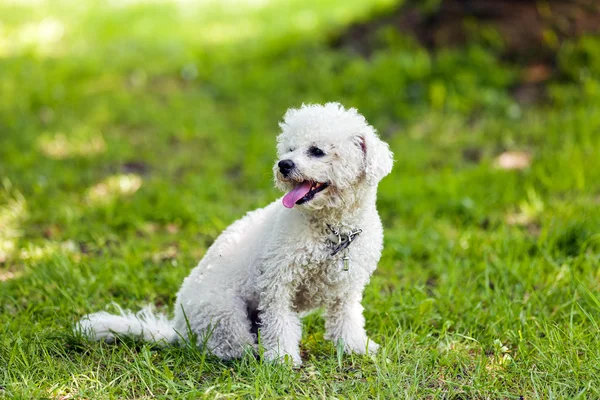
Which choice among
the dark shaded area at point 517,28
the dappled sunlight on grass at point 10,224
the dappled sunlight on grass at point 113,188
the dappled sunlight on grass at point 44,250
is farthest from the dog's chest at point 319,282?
the dark shaded area at point 517,28

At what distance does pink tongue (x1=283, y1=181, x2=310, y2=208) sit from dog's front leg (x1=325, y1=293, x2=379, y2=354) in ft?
2.06

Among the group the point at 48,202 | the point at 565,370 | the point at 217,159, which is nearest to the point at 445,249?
the point at 565,370

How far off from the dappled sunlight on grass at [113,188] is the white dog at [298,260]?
7.31 feet

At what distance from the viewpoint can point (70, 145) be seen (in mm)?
6449

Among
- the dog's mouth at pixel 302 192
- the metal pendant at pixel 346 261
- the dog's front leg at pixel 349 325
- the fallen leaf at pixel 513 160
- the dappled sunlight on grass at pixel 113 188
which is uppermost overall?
the dog's mouth at pixel 302 192

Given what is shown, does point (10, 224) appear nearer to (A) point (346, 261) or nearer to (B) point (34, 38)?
(A) point (346, 261)

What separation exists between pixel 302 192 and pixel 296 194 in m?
0.03

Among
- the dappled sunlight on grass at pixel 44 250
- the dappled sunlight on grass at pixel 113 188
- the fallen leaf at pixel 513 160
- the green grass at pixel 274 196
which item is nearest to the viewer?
the green grass at pixel 274 196

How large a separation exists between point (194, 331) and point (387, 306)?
114 centimetres

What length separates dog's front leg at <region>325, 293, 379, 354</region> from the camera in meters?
3.32

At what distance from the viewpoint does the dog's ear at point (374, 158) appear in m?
3.03

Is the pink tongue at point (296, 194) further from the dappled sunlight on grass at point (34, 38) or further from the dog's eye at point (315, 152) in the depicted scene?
the dappled sunlight on grass at point (34, 38)

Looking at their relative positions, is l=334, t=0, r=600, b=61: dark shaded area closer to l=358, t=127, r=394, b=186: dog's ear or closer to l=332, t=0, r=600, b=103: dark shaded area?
l=332, t=0, r=600, b=103: dark shaded area

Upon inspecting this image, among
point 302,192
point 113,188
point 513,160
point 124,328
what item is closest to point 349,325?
point 302,192
